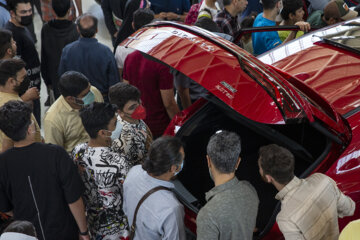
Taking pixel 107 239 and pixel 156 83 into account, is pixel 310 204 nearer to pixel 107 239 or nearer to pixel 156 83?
pixel 107 239

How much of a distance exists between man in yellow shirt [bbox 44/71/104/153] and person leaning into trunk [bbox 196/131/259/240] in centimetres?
142

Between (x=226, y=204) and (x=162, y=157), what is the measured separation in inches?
18.4

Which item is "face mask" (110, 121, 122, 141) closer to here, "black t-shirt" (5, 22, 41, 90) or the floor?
→ "black t-shirt" (5, 22, 41, 90)

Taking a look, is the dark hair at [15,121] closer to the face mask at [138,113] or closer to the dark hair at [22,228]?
the dark hair at [22,228]

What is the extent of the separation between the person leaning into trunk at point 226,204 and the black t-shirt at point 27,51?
9.76ft

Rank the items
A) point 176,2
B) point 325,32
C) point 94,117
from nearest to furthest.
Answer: point 94,117, point 325,32, point 176,2

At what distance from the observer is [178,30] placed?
3.03 meters

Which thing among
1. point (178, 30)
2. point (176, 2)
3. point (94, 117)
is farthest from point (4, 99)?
point (176, 2)

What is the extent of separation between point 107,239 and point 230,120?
1286mm

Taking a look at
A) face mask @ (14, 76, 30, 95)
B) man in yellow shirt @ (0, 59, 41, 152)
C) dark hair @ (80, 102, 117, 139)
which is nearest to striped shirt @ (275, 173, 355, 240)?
dark hair @ (80, 102, 117, 139)

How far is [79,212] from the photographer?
302cm

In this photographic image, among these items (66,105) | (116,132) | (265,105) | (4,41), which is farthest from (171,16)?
(265,105)

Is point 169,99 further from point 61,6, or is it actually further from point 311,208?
point 311,208

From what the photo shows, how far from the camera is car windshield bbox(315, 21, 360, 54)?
3.74 meters
